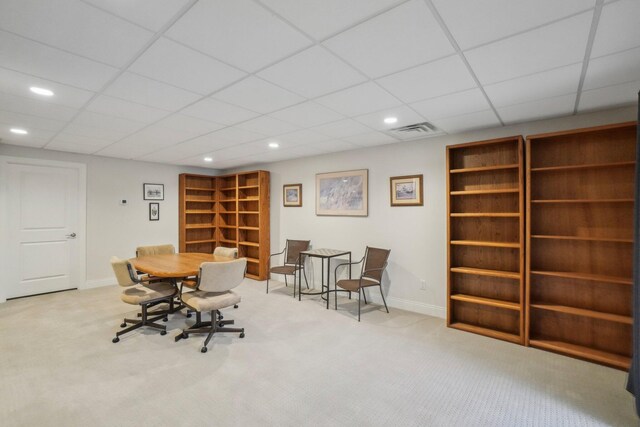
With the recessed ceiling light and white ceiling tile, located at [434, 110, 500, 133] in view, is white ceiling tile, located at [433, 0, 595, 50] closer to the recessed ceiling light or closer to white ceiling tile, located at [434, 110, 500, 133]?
white ceiling tile, located at [434, 110, 500, 133]

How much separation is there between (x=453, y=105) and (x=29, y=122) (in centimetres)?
455

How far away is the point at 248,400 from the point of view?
2.29 metres

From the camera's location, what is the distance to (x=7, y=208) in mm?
4707

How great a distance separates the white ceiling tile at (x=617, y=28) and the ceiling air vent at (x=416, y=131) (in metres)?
1.68

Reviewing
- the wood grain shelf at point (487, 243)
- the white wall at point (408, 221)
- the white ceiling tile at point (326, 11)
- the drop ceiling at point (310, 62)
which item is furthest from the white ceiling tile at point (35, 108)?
the wood grain shelf at point (487, 243)

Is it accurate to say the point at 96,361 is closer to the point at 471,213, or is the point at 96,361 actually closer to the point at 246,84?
the point at 246,84

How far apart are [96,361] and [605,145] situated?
17.5 feet

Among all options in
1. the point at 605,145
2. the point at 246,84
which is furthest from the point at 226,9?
the point at 605,145

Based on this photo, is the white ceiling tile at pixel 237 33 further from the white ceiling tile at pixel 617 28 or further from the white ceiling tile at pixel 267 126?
the white ceiling tile at pixel 617 28

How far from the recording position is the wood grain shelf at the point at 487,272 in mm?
3309

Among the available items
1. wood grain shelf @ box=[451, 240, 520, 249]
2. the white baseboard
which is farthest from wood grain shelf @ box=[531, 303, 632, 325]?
the white baseboard

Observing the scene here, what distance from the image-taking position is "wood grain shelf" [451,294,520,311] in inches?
130

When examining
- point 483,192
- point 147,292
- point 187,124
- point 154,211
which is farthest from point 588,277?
point 154,211

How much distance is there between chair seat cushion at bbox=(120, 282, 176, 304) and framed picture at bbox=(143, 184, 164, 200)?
2933 millimetres
